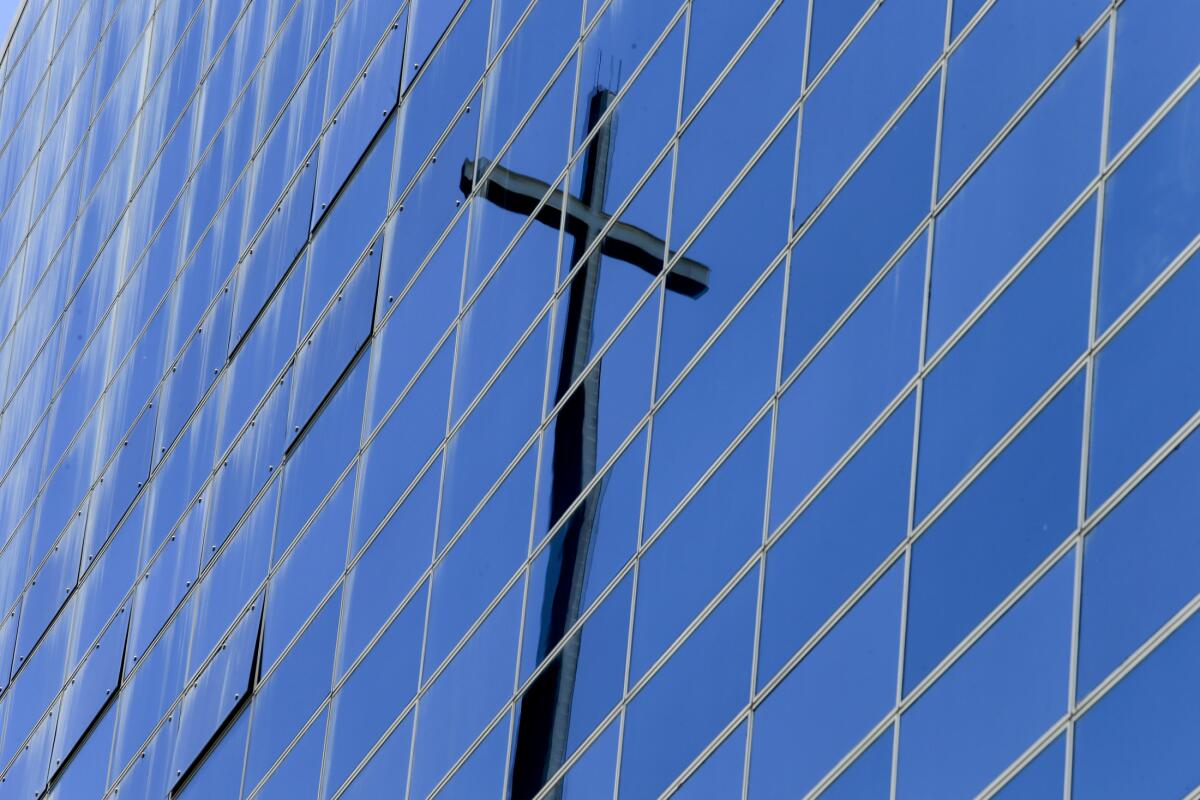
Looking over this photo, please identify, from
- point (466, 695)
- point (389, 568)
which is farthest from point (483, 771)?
point (389, 568)

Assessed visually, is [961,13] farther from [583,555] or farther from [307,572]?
[307,572]

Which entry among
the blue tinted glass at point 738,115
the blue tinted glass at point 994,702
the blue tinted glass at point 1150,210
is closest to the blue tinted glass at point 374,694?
the blue tinted glass at point 738,115

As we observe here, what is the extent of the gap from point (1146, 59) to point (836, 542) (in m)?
4.35

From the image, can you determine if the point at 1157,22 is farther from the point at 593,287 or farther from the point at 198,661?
the point at 198,661

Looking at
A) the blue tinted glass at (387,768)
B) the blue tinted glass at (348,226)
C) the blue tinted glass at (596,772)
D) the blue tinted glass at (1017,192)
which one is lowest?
the blue tinted glass at (596,772)

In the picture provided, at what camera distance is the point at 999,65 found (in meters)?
19.2

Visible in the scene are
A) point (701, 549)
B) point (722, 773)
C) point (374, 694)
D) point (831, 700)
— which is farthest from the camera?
point (374, 694)

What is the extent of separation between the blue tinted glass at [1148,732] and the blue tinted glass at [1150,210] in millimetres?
2547

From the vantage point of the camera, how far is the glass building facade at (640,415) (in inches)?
671

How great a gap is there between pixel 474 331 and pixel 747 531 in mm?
7405

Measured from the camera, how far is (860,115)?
21.1m

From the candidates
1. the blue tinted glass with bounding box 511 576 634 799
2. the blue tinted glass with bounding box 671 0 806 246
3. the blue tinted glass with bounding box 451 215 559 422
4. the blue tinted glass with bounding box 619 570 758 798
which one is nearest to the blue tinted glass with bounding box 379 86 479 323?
the blue tinted glass with bounding box 451 215 559 422

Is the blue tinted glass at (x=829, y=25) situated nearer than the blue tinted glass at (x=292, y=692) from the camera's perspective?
Yes

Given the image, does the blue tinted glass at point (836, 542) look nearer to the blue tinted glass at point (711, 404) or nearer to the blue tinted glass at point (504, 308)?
the blue tinted glass at point (711, 404)
